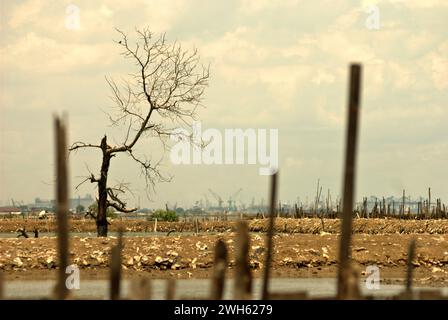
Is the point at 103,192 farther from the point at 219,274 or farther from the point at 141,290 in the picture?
the point at 219,274

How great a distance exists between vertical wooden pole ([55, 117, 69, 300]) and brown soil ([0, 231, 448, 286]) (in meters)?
14.7

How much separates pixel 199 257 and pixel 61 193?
55.3 feet

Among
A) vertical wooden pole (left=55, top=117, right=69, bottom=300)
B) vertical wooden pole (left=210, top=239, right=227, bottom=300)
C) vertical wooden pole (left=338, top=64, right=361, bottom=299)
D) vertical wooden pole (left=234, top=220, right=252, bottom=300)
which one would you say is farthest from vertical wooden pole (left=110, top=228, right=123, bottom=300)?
vertical wooden pole (left=338, top=64, right=361, bottom=299)

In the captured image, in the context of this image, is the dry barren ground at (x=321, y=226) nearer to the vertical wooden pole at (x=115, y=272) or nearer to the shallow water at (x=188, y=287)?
the shallow water at (x=188, y=287)

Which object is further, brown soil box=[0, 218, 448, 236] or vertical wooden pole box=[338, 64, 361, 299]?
brown soil box=[0, 218, 448, 236]

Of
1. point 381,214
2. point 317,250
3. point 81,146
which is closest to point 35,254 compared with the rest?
point 81,146

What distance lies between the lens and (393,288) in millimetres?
25078

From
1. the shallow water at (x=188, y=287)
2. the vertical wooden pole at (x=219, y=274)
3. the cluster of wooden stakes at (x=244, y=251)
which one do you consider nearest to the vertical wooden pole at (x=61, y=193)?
the cluster of wooden stakes at (x=244, y=251)

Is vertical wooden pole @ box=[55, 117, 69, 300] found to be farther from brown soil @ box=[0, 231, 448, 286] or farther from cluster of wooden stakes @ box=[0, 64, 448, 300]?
brown soil @ box=[0, 231, 448, 286]

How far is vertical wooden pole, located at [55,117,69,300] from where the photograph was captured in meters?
12.7

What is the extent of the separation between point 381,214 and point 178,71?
35.3m

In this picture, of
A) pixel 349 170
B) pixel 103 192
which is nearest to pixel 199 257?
pixel 103 192

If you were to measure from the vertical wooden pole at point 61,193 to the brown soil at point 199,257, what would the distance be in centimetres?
1475

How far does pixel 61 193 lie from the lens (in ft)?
42.2
